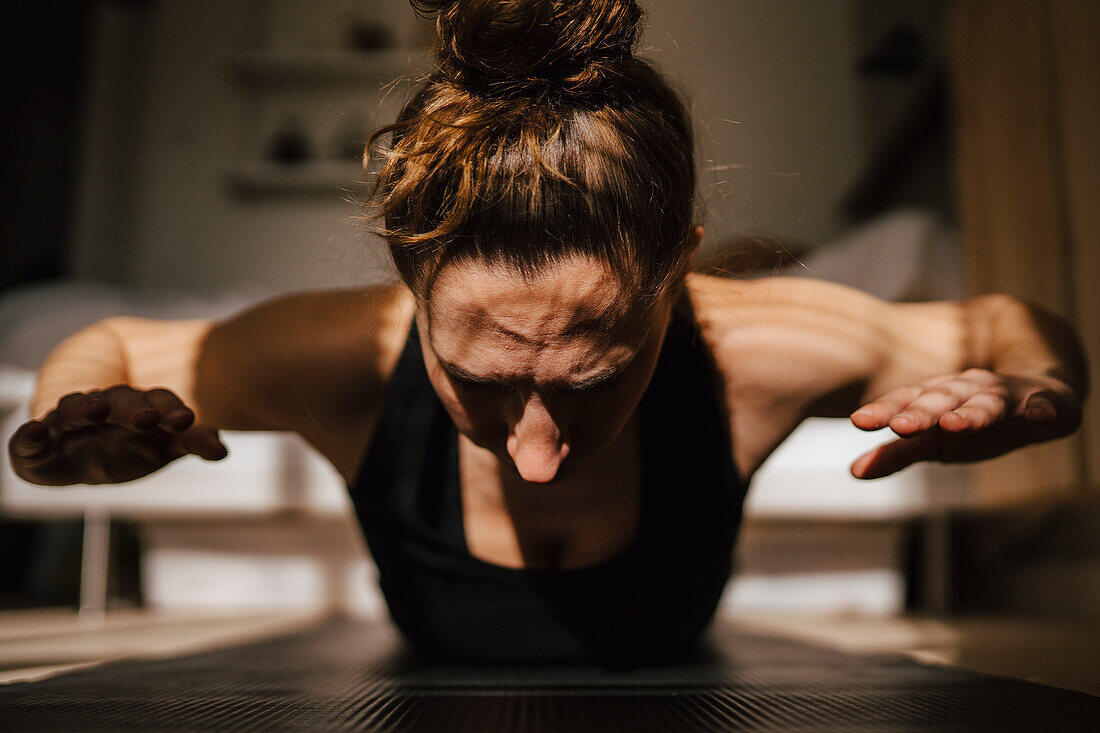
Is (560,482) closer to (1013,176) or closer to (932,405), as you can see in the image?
(932,405)

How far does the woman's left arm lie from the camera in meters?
0.56

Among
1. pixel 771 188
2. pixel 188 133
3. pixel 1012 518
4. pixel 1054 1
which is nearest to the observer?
pixel 771 188

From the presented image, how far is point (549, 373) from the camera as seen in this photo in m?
0.55

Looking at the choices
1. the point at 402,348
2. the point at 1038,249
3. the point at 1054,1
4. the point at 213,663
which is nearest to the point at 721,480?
the point at 402,348

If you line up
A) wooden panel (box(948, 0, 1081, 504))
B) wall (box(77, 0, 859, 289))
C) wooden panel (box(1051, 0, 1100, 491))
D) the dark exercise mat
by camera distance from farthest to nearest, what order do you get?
wall (box(77, 0, 859, 289)) < wooden panel (box(948, 0, 1081, 504)) < wooden panel (box(1051, 0, 1100, 491)) < the dark exercise mat

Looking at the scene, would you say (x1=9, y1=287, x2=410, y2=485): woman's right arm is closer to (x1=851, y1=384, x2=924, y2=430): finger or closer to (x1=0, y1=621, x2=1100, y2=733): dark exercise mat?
(x1=0, y1=621, x2=1100, y2=733): dark exercise mat

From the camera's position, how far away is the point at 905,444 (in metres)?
0.60

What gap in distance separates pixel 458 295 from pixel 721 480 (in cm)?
36

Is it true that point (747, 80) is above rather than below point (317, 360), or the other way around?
above

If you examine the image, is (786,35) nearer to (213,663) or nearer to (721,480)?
(721,480)

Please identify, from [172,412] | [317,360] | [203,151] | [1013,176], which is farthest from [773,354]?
[203,151]

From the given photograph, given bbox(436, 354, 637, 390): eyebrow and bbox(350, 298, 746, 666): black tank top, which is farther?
→ bbox(350, 298, 746, 666): black tank top

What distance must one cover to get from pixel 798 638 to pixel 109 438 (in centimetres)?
88

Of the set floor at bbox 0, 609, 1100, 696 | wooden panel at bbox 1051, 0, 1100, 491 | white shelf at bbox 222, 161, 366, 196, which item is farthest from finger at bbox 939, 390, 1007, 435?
white shelf at bbox 222, 161, 366, 196
